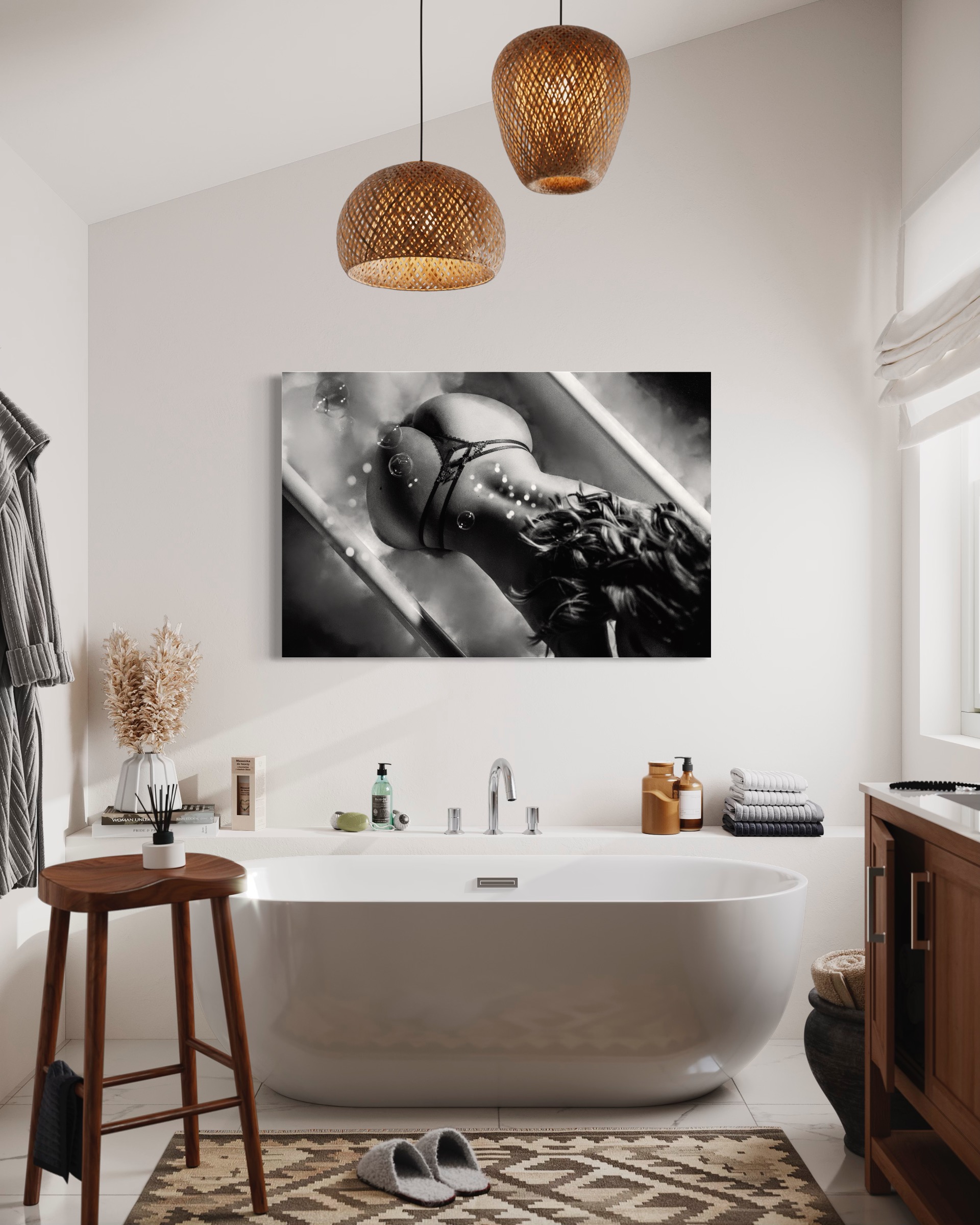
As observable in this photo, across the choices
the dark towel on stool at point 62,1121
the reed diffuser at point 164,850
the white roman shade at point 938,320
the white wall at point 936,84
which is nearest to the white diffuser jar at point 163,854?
the reed diffuser at point 164,850

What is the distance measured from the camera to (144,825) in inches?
135

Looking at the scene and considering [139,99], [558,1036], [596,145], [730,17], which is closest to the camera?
[596,145]

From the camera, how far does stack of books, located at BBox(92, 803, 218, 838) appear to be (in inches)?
134

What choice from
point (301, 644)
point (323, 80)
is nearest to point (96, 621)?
point (301, 644)

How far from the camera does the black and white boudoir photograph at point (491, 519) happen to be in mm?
3611

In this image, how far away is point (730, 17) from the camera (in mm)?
3572

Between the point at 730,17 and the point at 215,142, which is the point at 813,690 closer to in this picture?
the point at 730,17

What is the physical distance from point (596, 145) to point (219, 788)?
95.4 inches

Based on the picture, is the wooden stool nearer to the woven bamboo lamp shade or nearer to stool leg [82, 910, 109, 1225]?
stool leg [82, 910, 109, 1225]

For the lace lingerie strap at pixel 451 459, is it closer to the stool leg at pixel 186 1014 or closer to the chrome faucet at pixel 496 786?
the chrome faucet at pixel 496 786

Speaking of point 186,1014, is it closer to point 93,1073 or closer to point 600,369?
point 93,1073

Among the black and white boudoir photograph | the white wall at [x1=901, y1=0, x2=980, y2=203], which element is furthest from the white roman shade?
the black and white boudoir photograph

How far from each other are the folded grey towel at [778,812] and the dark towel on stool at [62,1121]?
199cm

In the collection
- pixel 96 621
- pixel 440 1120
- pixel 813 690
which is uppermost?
pixel 96 621
